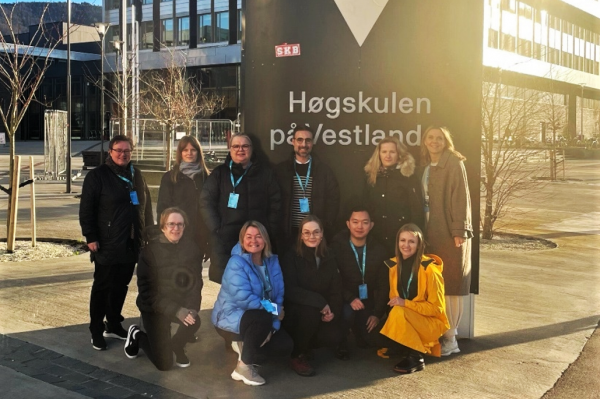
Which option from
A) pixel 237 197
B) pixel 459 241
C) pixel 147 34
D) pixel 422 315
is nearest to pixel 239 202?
pixel 237 197

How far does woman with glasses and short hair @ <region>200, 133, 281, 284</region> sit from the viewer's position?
230 inches

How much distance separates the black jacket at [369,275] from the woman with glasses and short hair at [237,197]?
1.99 ft

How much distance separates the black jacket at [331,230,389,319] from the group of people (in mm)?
11

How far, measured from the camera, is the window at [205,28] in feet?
168

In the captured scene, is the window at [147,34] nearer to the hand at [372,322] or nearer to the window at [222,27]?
the window at [222,27]

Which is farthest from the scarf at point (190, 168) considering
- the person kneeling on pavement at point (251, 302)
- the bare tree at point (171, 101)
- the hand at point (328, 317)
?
the bare tree at point (171, 101)

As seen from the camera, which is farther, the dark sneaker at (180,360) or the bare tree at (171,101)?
the bare tree at (171,101)

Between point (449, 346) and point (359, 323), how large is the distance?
2.66ft

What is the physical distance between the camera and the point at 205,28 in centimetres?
5150

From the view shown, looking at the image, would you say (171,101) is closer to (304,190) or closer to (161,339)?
(304,190)

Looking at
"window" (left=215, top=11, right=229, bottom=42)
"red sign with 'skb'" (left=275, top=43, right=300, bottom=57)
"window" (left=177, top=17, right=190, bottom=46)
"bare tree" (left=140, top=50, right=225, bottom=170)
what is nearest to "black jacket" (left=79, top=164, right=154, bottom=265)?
"red sign with 'skb'" (left=275, top=43, right=300, bottom=57)

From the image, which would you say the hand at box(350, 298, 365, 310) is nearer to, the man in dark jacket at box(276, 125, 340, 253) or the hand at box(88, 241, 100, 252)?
the man in dark jacket at box(276, 125, 340, 253)

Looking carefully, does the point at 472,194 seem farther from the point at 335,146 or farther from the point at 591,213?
the point at 591,213

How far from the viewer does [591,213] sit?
17.3 metres
